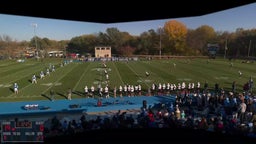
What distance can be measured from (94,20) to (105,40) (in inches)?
2346

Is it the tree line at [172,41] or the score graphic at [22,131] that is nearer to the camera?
the score graphic at [22,131]

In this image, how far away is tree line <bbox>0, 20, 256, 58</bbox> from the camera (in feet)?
208

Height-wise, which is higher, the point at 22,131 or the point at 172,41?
the point at 172,41

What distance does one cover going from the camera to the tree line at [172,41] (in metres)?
63.3

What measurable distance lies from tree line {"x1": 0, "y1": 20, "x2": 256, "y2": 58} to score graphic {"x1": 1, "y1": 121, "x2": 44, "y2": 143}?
184 ft

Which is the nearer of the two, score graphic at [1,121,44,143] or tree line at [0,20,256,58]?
score graphic at [1,121,44,143]

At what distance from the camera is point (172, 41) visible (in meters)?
66.6

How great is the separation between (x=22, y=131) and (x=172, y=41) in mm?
59474

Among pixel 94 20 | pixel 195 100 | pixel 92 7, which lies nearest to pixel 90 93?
pixel 195 100

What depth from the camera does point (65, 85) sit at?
26.1 m

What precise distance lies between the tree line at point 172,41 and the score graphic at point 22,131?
56112 millimetres

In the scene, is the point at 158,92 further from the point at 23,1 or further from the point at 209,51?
the point at 209,51

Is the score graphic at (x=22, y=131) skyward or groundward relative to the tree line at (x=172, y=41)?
groundward

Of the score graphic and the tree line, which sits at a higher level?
the tree line
